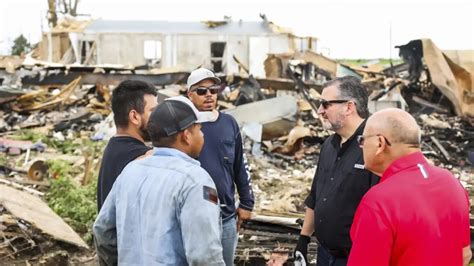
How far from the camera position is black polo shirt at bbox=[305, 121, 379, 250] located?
3574 mm

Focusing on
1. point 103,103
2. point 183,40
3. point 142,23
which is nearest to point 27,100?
point 103,103

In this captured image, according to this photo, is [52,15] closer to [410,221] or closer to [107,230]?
[107,230]

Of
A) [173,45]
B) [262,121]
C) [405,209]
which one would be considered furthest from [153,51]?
[405,209]

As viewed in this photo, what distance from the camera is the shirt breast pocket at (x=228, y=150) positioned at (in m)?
4.45

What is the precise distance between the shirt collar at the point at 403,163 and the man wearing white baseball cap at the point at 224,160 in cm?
198

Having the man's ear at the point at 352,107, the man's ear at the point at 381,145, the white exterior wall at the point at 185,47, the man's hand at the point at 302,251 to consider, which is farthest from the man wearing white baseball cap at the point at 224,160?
the white exterior wall at the point at 185,47

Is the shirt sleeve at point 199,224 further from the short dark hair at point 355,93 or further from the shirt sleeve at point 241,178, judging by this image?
the shirt sleeve at point 241,178

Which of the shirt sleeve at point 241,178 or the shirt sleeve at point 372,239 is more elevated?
the shirt sleeve at point 372,239

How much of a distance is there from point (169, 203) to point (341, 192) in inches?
55.5

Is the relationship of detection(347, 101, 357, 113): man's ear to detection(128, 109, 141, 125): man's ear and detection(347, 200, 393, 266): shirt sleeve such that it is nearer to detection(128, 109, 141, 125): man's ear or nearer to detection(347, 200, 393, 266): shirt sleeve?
detection(128, 109, 141, 125): man's ear

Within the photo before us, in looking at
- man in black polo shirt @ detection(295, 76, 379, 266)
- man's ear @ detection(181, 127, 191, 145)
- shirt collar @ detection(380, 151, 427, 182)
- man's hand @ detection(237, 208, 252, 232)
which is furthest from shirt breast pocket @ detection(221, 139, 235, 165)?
shirt collar @ detection(380, 151, 427, 182)

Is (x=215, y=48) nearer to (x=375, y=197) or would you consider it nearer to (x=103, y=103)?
(x=103, y=103)

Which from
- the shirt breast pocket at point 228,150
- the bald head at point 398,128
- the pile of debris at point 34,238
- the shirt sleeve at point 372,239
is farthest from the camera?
the pile of debris at point 34,238

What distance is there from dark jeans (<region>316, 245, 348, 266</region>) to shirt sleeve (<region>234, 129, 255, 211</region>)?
36.9 inches
